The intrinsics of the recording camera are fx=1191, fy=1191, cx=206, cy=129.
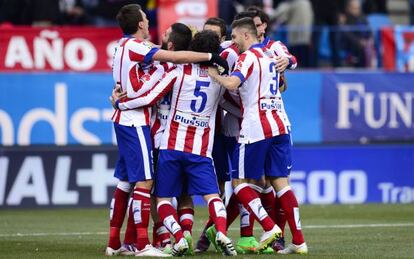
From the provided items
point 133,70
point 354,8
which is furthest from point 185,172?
point 354,8

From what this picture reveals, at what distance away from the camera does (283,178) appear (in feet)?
38.5

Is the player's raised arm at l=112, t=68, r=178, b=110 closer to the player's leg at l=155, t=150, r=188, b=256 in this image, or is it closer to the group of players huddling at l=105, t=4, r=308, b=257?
the group of players huddling at l=105, t=4, r=308, b=257

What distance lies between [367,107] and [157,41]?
143 inches

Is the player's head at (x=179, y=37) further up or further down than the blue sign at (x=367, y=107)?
further up

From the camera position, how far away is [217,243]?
11.1 meters

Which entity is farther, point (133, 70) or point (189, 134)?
point (133, 70)

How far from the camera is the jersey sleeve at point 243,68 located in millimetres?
11383

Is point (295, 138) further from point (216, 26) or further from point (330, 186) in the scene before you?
point (216, 26)

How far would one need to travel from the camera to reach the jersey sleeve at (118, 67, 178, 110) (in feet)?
37.5

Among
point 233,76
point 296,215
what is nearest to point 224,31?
point 233,76

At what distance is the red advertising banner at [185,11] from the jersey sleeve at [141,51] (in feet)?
26.9

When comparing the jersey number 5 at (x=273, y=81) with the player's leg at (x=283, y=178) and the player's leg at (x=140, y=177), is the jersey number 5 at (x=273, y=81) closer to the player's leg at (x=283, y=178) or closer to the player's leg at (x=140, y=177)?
the player's leg at (x=283, y=178)

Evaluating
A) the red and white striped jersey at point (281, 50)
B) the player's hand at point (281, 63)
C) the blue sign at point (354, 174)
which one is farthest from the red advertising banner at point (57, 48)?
the player's hand at point (281, 63)

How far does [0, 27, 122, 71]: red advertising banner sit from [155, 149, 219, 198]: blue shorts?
787 centimetres
